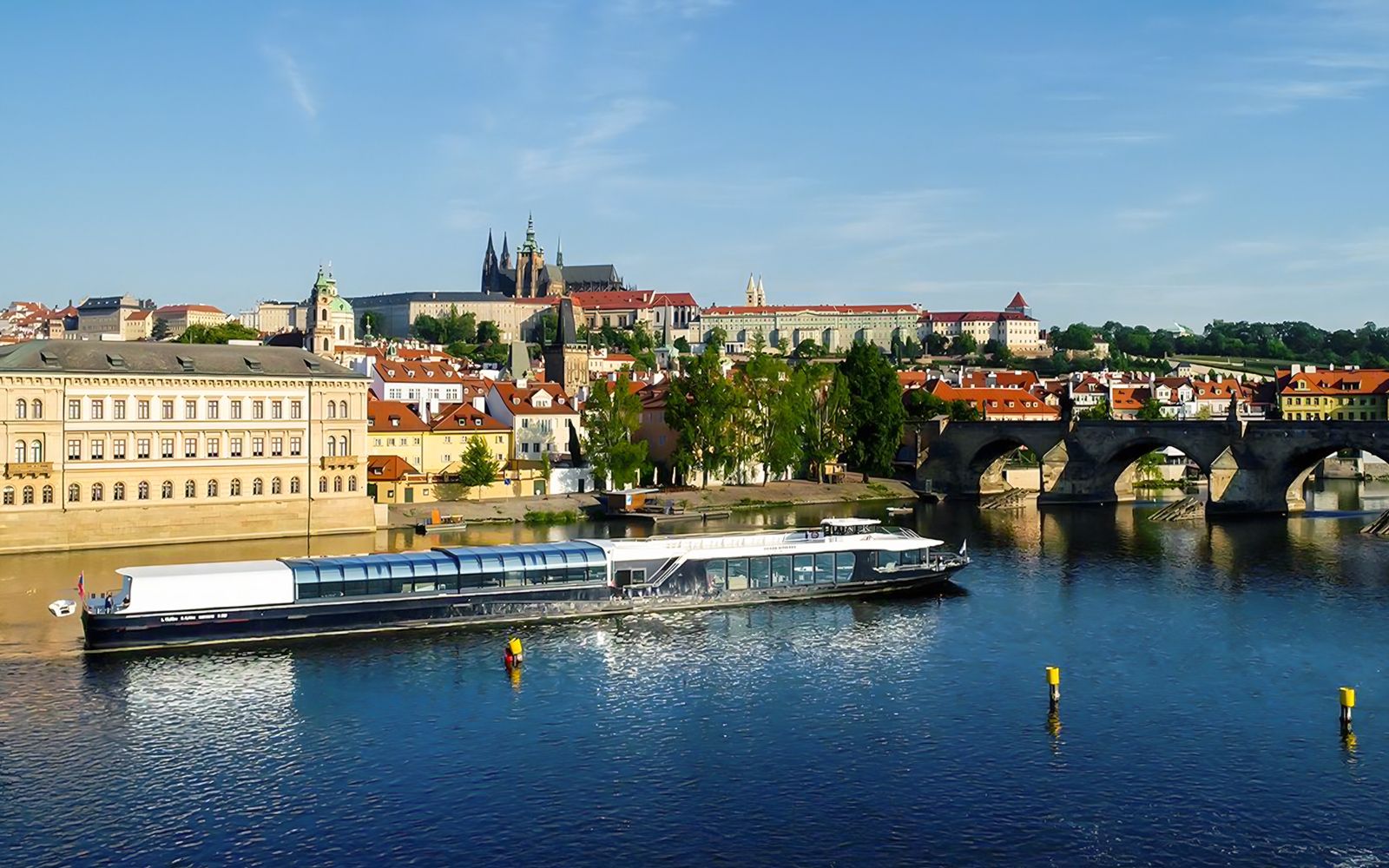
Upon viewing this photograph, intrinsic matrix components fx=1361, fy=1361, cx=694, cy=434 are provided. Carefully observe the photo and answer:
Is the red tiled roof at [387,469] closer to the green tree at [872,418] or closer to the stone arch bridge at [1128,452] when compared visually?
the green tree at [872,418]

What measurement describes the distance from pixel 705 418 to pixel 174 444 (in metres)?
37.6

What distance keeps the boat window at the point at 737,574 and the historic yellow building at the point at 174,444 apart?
92.4 feet

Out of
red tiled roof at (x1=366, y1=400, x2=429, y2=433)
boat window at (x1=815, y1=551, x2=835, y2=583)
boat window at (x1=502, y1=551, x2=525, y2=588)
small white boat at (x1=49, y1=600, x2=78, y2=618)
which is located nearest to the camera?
small white boat at (x1=49, y1=600, x2=78, y2=618)

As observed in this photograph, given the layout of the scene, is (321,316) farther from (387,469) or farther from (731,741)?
(731,741)

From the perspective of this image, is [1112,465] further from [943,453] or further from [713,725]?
[713,725]

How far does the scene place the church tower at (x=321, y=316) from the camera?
13150 cm

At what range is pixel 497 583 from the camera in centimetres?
4812

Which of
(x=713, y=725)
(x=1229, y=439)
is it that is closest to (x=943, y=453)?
(x=1229, y=439)

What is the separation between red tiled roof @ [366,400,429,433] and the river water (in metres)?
36.0

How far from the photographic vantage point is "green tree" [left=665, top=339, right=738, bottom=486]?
93.6 meters

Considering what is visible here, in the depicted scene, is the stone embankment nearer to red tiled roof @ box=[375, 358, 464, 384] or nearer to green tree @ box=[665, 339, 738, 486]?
green tree @ box=[665, 339, 738, 486]

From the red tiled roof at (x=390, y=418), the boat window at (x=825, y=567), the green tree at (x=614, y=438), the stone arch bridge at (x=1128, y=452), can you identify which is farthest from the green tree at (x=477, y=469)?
the stone arch bridge at (x=1128, y=452)

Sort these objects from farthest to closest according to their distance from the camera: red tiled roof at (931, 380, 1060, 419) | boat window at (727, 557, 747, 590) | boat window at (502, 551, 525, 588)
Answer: red tiled roof at (931, 380, 1060, 419), boat window at (727, 557, 747, 590), boat window at (502, 551, 525, 588)

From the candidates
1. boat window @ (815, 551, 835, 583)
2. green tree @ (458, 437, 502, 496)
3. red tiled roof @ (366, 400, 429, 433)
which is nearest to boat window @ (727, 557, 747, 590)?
boat window @ (815, 551, 835, 583)
